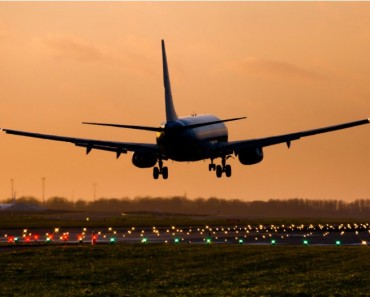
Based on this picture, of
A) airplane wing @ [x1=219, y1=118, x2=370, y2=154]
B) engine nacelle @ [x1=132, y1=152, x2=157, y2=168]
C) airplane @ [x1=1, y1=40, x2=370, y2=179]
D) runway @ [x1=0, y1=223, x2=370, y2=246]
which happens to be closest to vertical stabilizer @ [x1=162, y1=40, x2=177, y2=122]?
airplane @ [x1=1, y1=40, x2=370, y2=179]

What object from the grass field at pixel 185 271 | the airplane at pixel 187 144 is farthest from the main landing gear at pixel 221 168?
the grass field at pixel 185 271

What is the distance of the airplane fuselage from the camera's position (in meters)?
80.7

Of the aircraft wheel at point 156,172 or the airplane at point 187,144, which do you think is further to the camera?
the aircraft wheel at point 156,172

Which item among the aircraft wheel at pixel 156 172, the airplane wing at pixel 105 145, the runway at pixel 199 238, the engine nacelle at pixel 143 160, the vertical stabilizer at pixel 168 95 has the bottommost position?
the runway at pixel 199 238

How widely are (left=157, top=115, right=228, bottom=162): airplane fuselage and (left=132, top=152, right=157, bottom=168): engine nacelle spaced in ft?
8.68

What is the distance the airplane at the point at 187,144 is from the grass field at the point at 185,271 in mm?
15322

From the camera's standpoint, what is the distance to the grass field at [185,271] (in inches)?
1574

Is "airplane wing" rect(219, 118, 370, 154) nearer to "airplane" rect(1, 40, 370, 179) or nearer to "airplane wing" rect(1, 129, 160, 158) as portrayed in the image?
"airplane" rect(1, 40, 370, 179)

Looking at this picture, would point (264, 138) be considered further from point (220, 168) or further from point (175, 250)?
point (175, 250)

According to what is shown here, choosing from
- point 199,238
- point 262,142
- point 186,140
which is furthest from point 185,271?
point 262,142

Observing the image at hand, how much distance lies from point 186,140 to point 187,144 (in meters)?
0.50

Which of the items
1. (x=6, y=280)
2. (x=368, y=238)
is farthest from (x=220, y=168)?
(x=6, y=280)

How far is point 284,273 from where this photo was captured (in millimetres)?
48000

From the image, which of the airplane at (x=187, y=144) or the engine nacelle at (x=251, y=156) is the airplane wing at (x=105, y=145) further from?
the engine nacelle at (x=251, y=156)
